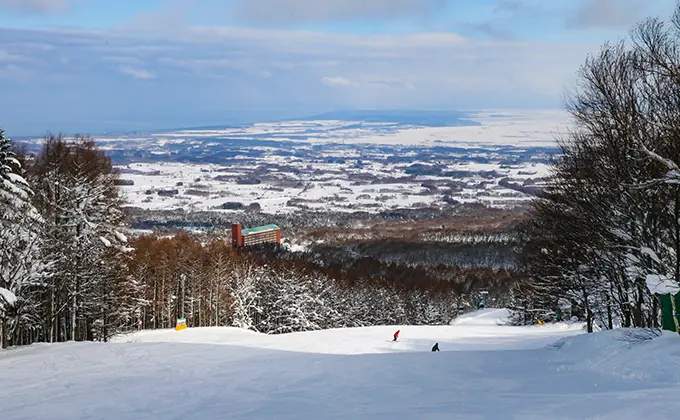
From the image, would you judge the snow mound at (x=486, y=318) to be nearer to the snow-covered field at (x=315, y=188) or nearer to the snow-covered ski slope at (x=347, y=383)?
the snow-covered ski slope at (x=347, y=383)

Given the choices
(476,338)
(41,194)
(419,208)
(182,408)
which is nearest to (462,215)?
(419,208)

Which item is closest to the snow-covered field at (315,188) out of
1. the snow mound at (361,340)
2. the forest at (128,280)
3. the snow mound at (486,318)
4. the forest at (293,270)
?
the forest at (128,280)

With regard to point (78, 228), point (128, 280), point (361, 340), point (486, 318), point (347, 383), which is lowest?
point (486, 318)

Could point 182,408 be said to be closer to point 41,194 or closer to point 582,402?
point 582,402

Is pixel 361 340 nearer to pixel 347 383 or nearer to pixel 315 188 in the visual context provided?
pixel 347 383

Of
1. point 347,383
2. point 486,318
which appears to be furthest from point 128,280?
point 486,318
